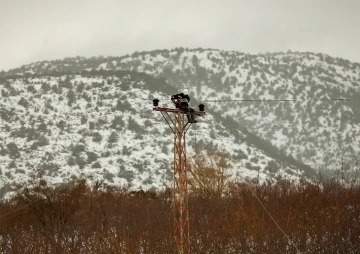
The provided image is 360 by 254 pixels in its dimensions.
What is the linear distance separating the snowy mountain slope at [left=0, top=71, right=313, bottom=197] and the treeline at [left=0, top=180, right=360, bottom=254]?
55.0 ft

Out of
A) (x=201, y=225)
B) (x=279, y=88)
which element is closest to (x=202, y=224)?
(x=201, y=225)

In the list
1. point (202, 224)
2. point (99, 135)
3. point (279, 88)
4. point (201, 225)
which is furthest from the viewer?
point (279, 88)

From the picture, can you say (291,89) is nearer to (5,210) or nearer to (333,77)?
→ (333,77)

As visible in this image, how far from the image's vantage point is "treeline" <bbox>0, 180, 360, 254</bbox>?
22016 mm

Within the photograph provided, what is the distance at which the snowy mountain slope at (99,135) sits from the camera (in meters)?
50.5

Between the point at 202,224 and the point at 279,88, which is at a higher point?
the point at 279,88

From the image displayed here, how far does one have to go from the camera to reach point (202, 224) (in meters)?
25.9

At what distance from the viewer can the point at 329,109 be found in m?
100

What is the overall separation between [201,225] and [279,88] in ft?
298

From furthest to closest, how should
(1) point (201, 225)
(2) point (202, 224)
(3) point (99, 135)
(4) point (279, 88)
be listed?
(4) point (279, 88) → (3) point (99, 135) → (2) point (202, 224) → (1) point (201, 225)

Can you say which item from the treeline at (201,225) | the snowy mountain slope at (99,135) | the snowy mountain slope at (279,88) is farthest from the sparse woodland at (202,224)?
the snowy mountain slope at (279,88)

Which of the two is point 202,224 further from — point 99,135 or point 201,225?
point 99,135

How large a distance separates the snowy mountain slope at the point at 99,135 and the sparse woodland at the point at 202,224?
16.1m

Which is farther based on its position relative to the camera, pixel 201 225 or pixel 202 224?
pixel 202 224
